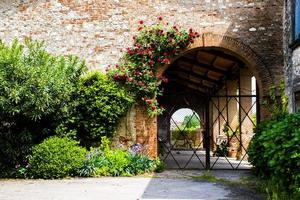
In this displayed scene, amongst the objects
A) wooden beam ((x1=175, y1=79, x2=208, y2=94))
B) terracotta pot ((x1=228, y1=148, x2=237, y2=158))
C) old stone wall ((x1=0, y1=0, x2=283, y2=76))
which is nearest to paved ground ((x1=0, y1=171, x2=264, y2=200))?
old stone wall ((x1=0, y1=0, x2=283, y2=76))

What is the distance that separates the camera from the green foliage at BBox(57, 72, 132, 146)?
9.77 meters

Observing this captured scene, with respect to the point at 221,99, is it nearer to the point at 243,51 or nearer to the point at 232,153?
the point at 232,153

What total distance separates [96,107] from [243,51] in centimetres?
395

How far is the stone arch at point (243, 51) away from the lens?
9773 millimetres

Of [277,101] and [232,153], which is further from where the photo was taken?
[232,153]

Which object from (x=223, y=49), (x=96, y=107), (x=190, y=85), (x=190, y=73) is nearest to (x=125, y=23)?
(x=96, y=107)

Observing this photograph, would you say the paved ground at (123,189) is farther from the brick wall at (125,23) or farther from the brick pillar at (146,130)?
the brick wall at (125,23)

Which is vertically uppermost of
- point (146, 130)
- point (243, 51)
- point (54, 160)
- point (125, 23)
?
point (125, 23)

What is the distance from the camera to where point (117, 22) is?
410 inches

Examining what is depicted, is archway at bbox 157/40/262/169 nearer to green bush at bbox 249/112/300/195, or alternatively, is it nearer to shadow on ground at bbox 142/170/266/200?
shadow on ground at bbox 142/170/266/200

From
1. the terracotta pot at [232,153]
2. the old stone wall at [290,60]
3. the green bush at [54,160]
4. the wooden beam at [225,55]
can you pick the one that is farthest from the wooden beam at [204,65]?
the green bush at [54,160]

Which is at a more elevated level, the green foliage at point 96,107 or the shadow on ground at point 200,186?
the green foliage at point 96,107

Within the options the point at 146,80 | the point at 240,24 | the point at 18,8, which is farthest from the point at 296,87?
the point at 18,8

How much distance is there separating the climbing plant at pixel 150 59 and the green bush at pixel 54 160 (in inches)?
84.7
